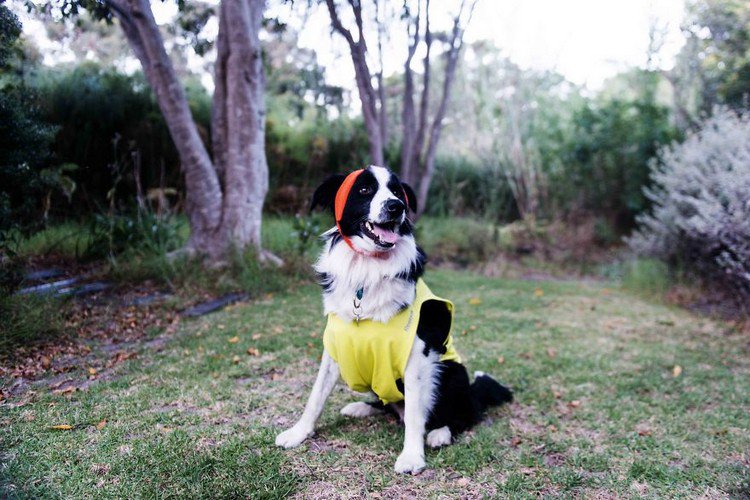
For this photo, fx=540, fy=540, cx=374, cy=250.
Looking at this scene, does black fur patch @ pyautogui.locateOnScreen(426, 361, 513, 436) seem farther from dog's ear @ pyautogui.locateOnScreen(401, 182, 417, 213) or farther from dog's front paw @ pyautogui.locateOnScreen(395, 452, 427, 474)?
dog's ear @ pyautogui.locateOnScreen(401, 182, 417, 213)

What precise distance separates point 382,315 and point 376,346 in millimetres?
145

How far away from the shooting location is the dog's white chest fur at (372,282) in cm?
253

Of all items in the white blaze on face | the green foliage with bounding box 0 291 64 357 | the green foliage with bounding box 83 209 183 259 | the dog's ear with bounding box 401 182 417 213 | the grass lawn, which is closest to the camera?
the grass lawn

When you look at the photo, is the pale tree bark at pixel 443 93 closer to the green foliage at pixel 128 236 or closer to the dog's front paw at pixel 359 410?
the green foliage at pixel 128 236

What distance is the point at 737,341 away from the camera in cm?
516

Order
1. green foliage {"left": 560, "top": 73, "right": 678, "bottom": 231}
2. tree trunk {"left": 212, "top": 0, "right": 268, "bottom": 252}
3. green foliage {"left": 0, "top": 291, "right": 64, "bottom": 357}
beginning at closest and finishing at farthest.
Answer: green foliage {"left": 0, "top": 291, "right": 64, "bottom": 357}, tree trunk {"left": 212, "top": 0, "right": 268, "bottom": 252}, green foliage {"left": 560, "top": 73, "right": 678, "bottom": 231}

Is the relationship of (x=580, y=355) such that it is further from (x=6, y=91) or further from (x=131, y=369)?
(x=6, y=91)

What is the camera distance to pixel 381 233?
8.11ft

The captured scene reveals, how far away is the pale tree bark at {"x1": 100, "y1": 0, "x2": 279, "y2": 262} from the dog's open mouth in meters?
3.66

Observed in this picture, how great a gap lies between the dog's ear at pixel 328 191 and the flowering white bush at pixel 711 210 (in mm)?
4478

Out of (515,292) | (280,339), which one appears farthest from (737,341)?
(280,339)

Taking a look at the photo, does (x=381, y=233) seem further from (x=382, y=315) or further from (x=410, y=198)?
(x=410, y=198)

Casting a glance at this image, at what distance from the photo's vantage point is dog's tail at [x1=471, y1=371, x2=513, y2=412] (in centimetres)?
318

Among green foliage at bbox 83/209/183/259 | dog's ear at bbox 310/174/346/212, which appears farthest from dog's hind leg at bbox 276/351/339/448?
green foliage at bbox 83/209/183/259
